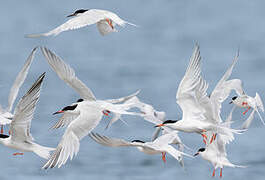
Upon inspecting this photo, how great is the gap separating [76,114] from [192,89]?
4.04 feet

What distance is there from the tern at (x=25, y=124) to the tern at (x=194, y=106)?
4.17ft

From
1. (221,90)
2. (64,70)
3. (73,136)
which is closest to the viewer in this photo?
(73,136)

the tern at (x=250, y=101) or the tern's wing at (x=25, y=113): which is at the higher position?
the tern at (x=250, y=101)

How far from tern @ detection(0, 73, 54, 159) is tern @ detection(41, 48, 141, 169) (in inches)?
14.8

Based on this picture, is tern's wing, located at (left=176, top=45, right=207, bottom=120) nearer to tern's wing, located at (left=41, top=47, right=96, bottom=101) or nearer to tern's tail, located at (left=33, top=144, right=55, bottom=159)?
tern's wing, located at (left=41, top=47, right=96, bottom=101)

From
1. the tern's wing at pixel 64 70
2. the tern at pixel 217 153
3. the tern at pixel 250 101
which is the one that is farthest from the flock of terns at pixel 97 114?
the tern at pixel 250 101

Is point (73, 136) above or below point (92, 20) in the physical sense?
below

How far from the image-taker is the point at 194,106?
8.45m

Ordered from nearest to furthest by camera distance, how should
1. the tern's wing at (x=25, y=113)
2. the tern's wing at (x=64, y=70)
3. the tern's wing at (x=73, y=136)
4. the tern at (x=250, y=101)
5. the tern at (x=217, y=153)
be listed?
the tern's wing at (x=73, y=136)
the tern's wing at (x=25, y=113)
the tern's wing at (x=64, y=70)
the tern at (x=217, y=153)
the tern at (x=250, y=101)

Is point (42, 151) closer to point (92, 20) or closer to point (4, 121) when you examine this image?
point (4, 121)

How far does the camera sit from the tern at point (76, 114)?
777 cm

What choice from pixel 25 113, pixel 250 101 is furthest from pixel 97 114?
pixel 250 101

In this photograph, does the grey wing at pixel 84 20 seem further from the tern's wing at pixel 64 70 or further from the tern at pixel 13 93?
the tern at pixel 13 93

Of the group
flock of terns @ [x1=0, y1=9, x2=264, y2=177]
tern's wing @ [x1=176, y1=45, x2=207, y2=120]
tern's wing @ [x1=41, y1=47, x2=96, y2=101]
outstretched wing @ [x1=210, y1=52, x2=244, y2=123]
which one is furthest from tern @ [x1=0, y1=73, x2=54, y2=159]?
outstretched wing @ [x1=210, y1=52, x2=244, y2=123]
